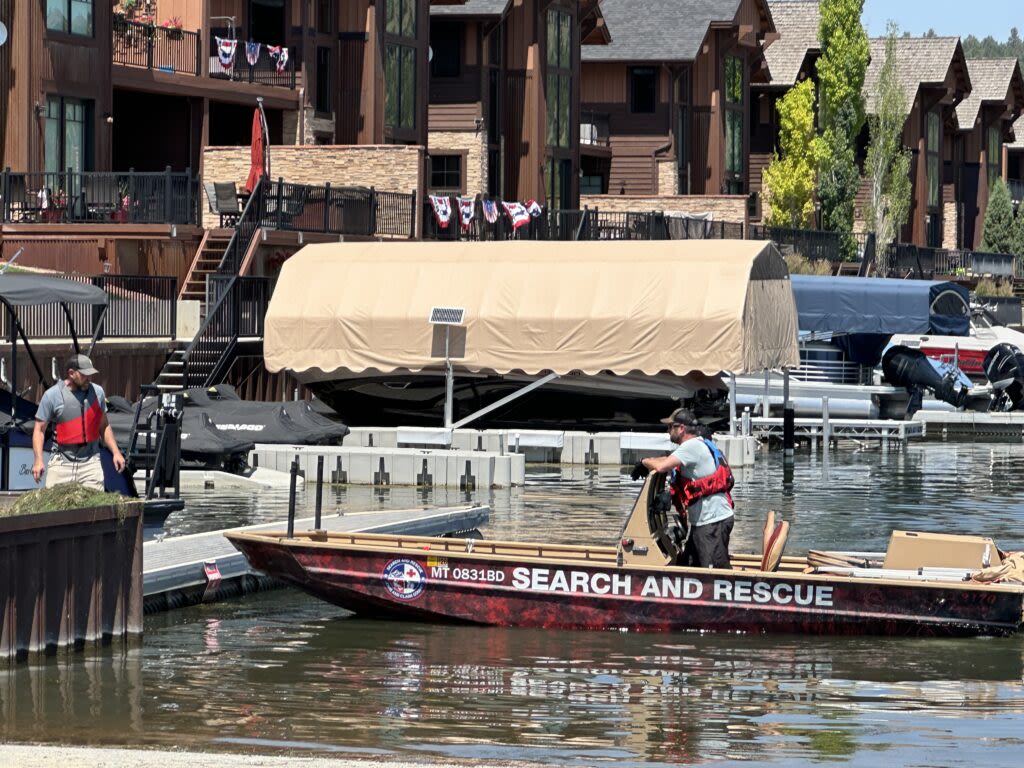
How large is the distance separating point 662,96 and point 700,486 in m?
58.9

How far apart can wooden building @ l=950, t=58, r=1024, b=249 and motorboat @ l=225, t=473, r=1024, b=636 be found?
281ft

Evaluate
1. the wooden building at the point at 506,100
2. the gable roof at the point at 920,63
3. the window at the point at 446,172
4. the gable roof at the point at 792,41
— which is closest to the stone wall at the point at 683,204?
the wooden building at the point at 506,100

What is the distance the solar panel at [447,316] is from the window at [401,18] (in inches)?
1003

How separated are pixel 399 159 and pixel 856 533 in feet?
86.4

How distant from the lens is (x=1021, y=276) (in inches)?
3816

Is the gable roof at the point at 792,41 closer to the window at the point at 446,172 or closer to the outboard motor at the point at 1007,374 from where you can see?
the window at the point at 446,172

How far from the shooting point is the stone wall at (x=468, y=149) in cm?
6254

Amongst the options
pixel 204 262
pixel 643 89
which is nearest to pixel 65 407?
pixel 204 262

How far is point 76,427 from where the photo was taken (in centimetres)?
1916

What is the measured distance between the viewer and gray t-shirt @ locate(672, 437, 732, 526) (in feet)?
59.9

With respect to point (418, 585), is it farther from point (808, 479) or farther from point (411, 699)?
point (808, 479)

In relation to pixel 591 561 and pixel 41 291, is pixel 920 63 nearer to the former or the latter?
pixel 41 291

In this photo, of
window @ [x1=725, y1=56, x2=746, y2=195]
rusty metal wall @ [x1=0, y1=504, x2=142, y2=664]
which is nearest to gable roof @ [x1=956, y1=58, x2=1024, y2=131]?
window @ [x1=725, y1=56, x2=746, y2=195]

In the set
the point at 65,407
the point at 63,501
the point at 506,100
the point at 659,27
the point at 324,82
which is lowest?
the point at 63,501
